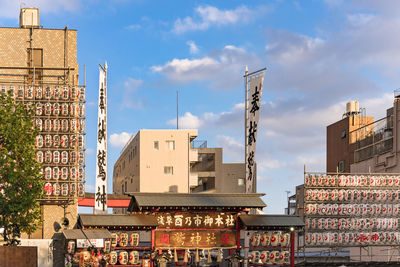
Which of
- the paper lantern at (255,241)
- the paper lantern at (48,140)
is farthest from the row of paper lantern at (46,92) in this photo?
the paper lantern at (255,241)

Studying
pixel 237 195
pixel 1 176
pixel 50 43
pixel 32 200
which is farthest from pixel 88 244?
pixel 50 43

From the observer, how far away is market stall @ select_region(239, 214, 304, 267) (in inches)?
1917

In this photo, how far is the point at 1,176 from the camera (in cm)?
4675

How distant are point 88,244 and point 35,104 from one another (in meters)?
15.3

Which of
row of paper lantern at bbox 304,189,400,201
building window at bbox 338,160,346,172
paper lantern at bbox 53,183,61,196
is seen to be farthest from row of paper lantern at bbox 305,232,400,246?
building window at bbox 338,160,346,172

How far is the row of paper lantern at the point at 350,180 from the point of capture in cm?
5482

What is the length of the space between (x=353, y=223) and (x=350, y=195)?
246 centimetres

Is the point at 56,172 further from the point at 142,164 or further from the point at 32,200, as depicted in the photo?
the point at 142,164

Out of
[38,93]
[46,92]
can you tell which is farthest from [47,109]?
[38,93]

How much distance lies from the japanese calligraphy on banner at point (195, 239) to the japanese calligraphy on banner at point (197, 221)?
1.64ft

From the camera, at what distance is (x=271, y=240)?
49.4 meters

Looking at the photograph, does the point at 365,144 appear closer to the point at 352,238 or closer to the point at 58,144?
the point at 352,238

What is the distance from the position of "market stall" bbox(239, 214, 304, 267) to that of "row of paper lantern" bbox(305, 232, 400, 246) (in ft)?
16.8

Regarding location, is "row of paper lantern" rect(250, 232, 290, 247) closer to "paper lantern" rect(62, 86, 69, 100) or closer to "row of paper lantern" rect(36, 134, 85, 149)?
"row of paper lantern" rect(36, 134, 85, 149)
